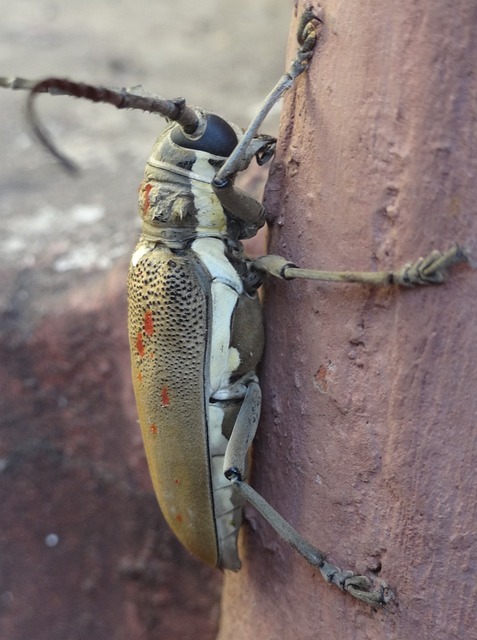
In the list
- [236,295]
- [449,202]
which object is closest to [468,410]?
[449,202]

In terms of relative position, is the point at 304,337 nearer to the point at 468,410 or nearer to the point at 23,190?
the point at 468,410

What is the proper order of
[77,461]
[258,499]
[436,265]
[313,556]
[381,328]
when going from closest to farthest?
[436,265] → [381,328] → [313,556] → [258,499] → [77,461]

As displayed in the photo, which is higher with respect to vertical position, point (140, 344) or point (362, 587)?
point (140, 344)

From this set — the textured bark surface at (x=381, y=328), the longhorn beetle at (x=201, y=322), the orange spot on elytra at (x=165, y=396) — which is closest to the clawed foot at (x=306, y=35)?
the textured bark surface at (x=381, y=328)

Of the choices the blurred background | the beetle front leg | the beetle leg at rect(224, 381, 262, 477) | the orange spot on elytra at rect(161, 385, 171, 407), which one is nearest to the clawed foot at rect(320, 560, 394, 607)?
the beetle front leg

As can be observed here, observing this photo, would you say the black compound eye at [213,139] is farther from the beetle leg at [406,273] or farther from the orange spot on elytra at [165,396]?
the orange spot on elytra at [165,396]

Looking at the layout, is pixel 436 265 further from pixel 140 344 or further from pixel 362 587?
pixel 140 344

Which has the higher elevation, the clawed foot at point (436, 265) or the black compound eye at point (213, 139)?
the black compound eye at point (213, 139)

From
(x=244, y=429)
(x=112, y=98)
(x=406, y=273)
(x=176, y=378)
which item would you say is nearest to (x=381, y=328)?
(x=406, y=273)
